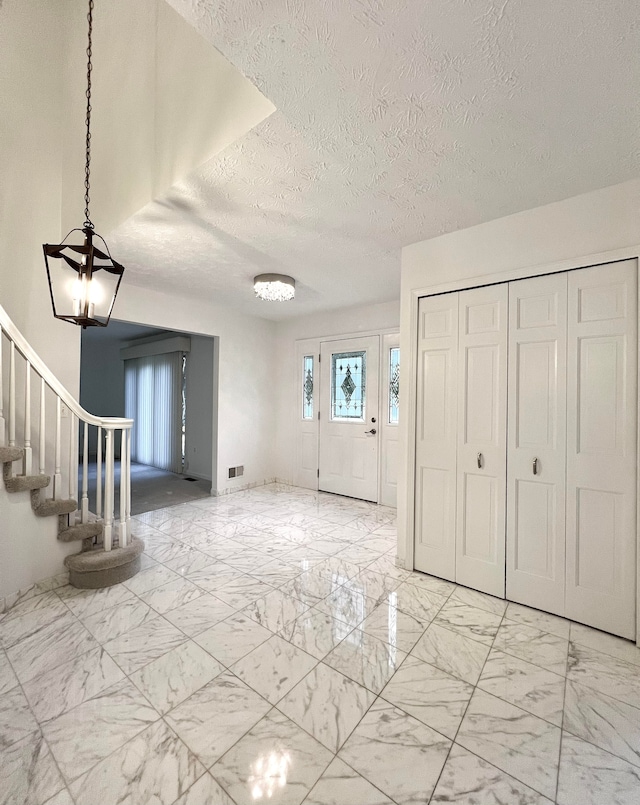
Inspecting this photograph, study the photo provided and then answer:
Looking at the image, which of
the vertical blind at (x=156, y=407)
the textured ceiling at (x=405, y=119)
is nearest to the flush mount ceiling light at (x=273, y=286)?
the textured ceiling at (x=405, y=119)

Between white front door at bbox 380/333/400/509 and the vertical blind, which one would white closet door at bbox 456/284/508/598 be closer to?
white front door at bbox 380/333/400/509

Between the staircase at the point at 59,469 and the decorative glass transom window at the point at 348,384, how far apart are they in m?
2.86

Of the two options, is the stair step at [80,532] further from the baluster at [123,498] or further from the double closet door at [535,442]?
the double closet door at [535,442]

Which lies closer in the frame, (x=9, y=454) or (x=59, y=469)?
(x=9, y=454)

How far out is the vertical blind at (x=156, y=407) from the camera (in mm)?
6637

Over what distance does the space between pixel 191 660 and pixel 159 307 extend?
374cm

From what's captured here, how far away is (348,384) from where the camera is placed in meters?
4.95

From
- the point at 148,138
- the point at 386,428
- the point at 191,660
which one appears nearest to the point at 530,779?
the point at 191,660

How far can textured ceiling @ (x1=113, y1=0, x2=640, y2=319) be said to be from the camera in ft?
4.09

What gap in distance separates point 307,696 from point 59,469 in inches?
93.1

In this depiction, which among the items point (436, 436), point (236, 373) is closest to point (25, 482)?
point (436, 436)

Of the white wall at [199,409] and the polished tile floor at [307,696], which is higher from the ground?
the white wall at [199,409]

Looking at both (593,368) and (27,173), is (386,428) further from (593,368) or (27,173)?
(27,173)

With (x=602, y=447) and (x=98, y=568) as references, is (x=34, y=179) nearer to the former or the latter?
(x=98, y=568)
